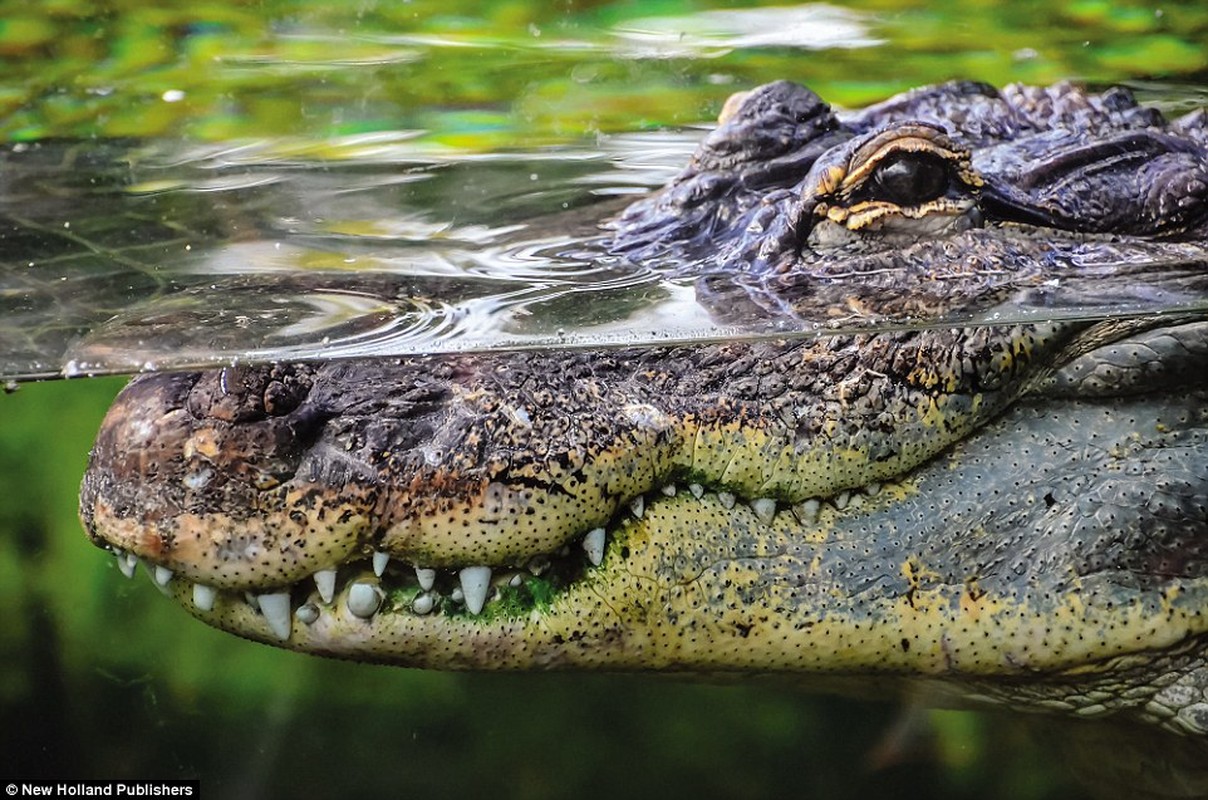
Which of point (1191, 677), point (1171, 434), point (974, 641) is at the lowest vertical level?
point (1191, 677)

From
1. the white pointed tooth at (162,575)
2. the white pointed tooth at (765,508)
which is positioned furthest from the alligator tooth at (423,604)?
the white pointed tooth at (765,508)

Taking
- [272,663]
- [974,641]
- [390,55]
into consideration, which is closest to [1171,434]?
[974,641]

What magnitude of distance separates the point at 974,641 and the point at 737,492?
532 millimetres

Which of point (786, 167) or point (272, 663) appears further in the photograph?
point (272, 663)

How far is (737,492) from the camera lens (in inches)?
82.8

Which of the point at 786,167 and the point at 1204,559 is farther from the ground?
the point at 786,167

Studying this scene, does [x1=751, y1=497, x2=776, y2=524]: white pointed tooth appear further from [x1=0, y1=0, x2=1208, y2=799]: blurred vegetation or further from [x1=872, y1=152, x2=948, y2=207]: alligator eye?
[x1=0, y1=0, x2=1208, y2=799]: blurred vegetation

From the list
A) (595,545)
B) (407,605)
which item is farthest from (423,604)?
(595,545)

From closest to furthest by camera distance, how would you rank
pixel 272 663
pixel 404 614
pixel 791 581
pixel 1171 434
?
pixel 404 614 < pixel 791 581 < pixel 1171 434 < pixel 272 663

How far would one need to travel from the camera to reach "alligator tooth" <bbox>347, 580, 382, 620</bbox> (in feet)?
6.25

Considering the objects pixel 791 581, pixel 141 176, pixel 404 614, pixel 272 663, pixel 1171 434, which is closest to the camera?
pixel 404 614

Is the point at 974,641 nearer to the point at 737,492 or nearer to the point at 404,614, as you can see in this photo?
the point at 737,492

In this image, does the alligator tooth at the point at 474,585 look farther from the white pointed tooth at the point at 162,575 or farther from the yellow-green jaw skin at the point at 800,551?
the white pointed tooth at the point at 162,575

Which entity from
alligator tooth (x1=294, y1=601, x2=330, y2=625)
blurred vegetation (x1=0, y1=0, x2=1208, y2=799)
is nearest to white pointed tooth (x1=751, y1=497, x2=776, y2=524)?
alligator tooth (x1=294, y1=601, x2=330, y2=625)
